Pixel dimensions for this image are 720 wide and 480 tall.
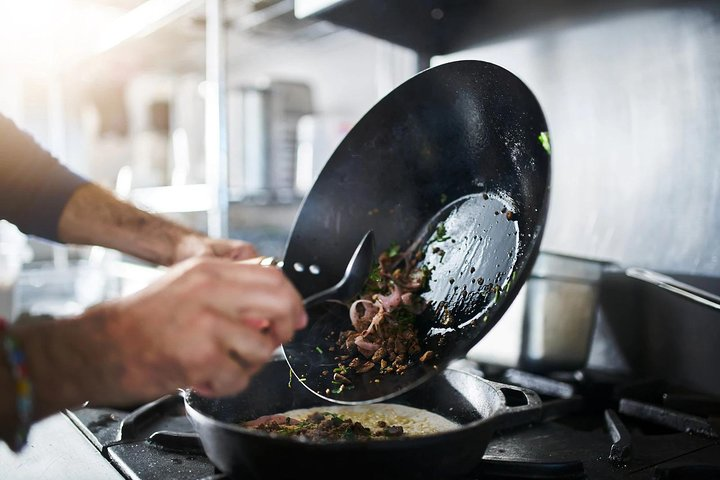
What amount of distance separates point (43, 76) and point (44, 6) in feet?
5.23

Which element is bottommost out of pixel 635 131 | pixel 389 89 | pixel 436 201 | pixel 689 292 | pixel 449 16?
pixel 689 292

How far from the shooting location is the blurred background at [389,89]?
3.83ft

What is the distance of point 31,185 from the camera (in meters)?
1.01

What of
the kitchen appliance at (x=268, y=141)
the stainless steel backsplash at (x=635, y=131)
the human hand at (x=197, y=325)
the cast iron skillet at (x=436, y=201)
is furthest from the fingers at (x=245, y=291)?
the kitchen appliance at (x=268, y=141)

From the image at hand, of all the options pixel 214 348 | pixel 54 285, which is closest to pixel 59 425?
pixel 214 348

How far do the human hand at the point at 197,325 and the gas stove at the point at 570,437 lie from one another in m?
0.22

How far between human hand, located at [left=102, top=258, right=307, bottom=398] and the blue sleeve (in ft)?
1.88

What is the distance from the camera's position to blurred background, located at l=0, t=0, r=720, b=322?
117 centimetres

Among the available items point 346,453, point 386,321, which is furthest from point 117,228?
point 346,453

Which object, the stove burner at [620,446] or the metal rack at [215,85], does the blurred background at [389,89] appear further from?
the stove burner at [620,446]

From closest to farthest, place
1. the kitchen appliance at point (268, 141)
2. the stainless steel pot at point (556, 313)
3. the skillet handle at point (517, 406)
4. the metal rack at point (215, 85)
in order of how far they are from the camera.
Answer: the skillet handle at point (517, 406) → the stainless steel pot at point (556, 313) → the metal rack at point (215, 85) → the kitchen appliance at point (268, 141)

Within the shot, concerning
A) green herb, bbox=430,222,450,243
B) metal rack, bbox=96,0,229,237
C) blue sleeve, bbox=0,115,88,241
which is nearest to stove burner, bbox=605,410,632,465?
green herb, bbox=430,222,450,243

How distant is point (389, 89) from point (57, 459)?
1.15 meters

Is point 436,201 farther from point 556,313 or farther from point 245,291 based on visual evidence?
point 245,291
